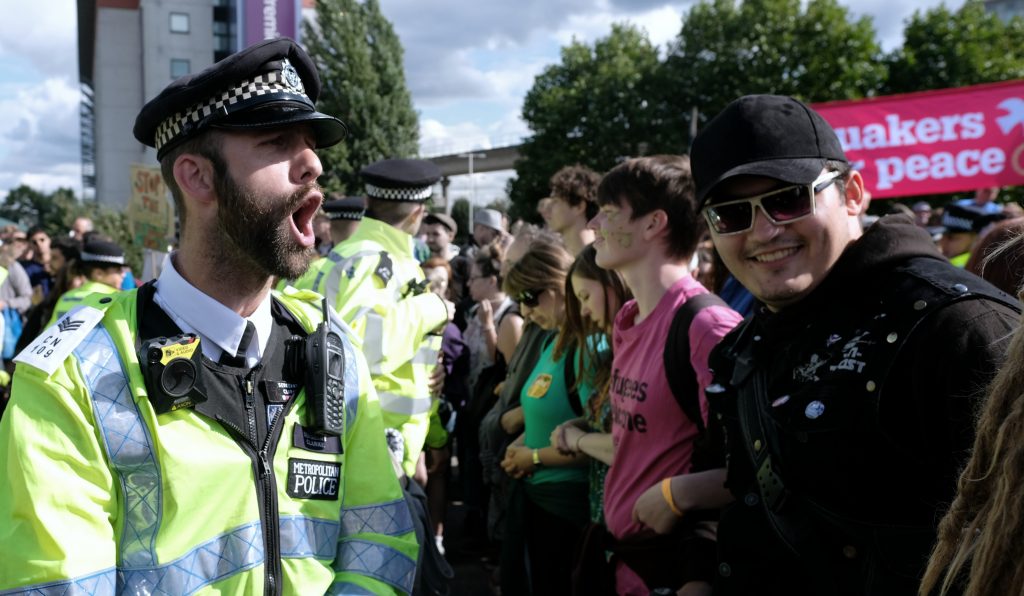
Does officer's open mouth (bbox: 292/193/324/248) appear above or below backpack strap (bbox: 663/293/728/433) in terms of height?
above

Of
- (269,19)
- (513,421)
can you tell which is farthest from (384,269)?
(269,19)

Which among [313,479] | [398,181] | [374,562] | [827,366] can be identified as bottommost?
[374,562]

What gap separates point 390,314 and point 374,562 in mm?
2195

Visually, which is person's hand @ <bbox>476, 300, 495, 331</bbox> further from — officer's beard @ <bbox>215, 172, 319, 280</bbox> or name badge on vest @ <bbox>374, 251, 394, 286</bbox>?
officer's beard @ <bbox>215, 172, 319, 280</bbox>

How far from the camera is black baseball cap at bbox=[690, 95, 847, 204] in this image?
200 cm

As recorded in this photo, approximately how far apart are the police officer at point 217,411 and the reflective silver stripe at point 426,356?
2.09 meters

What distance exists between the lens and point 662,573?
2758mm

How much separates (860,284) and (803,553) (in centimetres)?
63

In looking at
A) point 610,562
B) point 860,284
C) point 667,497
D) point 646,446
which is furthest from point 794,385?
point 610,562

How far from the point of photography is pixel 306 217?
6.79 ft

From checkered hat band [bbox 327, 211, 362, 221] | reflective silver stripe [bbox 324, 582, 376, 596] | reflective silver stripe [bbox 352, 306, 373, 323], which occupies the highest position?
checkered hat band [bbox 327, 211, 362, 221]

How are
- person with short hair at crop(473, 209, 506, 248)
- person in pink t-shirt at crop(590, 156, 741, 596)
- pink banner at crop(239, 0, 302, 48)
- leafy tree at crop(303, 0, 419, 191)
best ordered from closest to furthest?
person in pink t-shirt at crop(590, 156, 741, 596)
pink banner at crop(239, 0, 302, 48)
person with short hair at crop(473, 209, 506, 248)
leafy tree at crop(303, 0, 419, 191)

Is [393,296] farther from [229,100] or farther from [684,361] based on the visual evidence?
[229,100]

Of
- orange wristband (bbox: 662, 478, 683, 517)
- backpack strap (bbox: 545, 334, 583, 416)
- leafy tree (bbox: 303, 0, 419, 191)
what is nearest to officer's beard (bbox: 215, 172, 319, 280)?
orange wristband (bbox: 662, 478, 683, 517)
